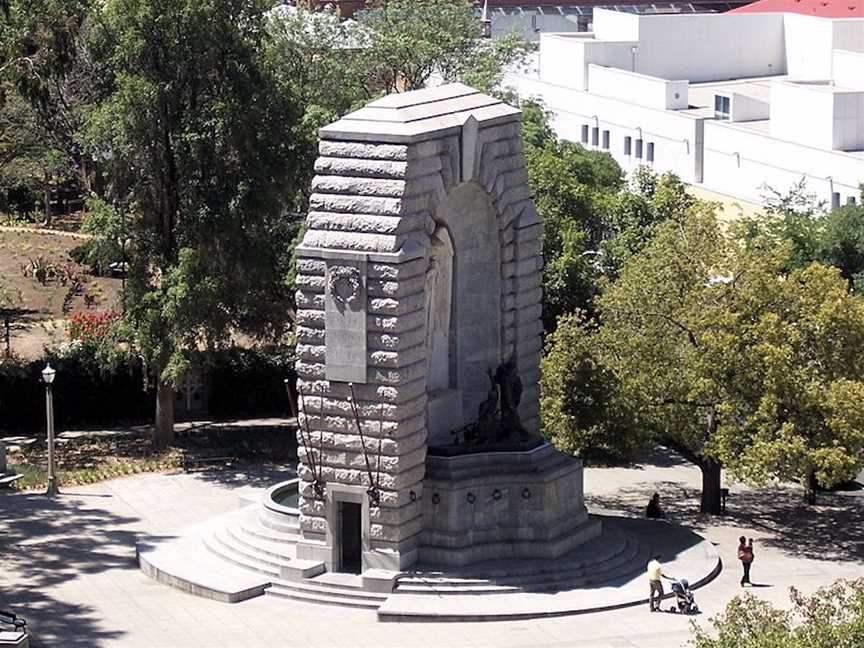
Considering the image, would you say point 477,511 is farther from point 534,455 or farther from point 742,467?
point 742,467

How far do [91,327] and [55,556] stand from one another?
16.9 m

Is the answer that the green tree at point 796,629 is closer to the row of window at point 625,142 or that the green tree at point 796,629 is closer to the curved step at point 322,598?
the curved step at point 322,598

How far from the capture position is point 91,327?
6656cm

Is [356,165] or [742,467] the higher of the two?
[356,165]

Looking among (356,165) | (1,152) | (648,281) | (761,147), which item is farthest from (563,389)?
(761,147)

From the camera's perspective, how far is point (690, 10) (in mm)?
143125

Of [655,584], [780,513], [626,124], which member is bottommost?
[780,513]

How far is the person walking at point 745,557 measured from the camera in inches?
1889

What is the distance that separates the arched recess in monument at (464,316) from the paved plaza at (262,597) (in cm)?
570

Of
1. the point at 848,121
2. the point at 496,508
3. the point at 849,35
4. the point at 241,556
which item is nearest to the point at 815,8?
the point at 849,35

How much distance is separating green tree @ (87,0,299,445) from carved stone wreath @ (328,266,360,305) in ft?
40.0

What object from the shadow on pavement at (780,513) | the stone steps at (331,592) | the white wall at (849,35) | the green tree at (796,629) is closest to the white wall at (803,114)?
the white wall at (849,35)

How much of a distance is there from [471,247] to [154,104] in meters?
12.1

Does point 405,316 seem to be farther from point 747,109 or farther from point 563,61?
point 563,61
